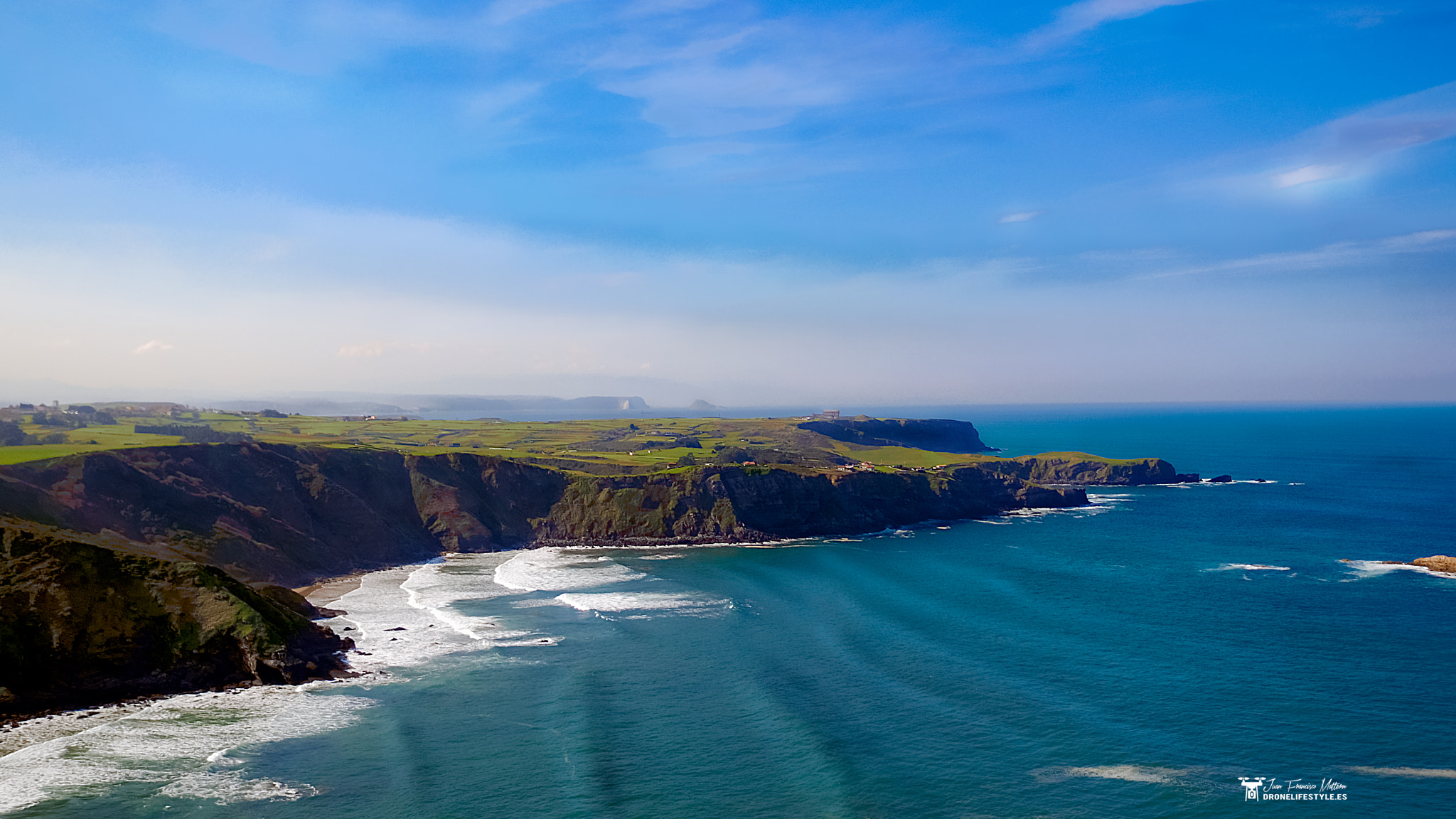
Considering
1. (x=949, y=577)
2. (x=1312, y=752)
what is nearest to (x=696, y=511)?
(x=949, y=577)

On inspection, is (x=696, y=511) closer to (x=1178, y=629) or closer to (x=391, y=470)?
(x=391, y=470)

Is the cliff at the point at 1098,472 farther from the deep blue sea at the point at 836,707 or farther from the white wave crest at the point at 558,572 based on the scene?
the white wave crest at the point at 558,572

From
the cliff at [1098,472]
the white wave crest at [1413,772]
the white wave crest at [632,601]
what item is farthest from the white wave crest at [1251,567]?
the cliff at [1098,472]

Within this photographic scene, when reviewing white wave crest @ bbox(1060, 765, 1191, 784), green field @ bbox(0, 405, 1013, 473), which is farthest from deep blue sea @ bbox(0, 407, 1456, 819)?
green field @ bbox(0, 405, 1013, 473)

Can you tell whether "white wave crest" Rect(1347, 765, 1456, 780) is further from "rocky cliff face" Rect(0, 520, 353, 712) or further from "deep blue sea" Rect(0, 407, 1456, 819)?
"rocky cliff face" Rect(0, 520, 353, 712)

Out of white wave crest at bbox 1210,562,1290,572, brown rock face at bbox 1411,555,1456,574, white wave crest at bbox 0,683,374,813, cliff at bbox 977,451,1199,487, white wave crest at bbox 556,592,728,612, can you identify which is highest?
cliff at bbox 977,451,1199,487
